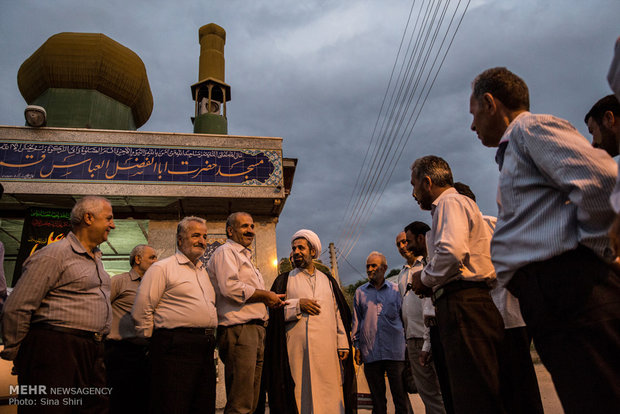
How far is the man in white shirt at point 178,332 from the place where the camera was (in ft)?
8.41

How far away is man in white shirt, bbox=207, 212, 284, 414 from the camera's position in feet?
9.24

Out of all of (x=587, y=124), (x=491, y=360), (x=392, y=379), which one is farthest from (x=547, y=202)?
(x=392, y=379)

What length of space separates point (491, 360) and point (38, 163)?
36.3 ft

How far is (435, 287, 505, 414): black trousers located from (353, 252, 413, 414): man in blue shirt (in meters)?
2.09

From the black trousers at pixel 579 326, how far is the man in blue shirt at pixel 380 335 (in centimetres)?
291

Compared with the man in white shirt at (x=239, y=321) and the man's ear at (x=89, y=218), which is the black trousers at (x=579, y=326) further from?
the man's ear at (x=89, y=218)

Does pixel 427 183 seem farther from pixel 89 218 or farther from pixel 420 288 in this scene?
pixel 89 218

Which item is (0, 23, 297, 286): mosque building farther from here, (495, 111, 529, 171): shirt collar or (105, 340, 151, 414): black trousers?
(495, 111, 529, 171): shirt collar

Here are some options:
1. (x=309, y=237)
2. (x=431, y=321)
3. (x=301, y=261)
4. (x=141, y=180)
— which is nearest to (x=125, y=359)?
(x=301, y=261)

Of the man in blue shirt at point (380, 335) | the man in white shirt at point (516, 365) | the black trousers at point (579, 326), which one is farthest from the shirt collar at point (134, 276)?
the black trousers at point (579, 326)

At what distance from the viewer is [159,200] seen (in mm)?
9945

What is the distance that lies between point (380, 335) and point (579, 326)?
306 cm

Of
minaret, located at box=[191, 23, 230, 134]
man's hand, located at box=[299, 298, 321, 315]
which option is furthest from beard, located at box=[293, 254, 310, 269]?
minaret, located at box=[191, 23, 230, 134]

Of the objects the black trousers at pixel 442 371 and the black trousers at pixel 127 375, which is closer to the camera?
the black trousers at pixel 442 371
